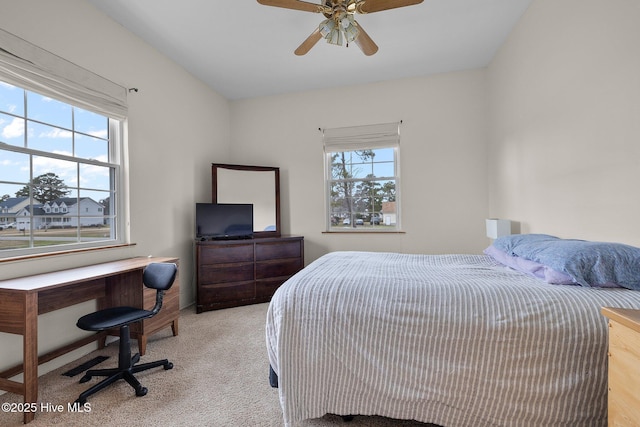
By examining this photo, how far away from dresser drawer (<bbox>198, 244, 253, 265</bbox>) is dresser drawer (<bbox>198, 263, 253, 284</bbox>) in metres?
0.07

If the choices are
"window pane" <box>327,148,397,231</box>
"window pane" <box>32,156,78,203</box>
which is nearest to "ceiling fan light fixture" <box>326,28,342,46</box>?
"window pane" <box>327,148,397,231</box>

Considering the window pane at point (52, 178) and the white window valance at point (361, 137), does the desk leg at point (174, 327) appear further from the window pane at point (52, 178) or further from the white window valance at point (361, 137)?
the white window valance at point (361, 137)

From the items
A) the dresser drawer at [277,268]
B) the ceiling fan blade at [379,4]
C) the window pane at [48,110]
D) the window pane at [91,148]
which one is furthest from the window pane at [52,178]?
the ceiling fan blade at [379,4]

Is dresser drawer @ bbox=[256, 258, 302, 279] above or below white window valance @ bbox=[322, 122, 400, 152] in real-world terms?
below

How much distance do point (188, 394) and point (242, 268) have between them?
1837 millimetres

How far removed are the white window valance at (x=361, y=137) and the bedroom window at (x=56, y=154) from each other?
2.56m

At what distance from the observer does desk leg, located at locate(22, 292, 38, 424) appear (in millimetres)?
1605

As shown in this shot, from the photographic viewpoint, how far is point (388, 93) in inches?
156

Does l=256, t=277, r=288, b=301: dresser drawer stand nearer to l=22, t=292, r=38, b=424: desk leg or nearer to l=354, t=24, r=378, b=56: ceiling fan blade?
l=22, t=292, r=38, b=424: desk leg

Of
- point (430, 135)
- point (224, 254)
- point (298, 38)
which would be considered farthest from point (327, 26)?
point (224, 254)

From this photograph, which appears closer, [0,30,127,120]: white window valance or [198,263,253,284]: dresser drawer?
[0,30,127,120]: white window valance

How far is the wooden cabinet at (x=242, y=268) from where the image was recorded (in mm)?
3408

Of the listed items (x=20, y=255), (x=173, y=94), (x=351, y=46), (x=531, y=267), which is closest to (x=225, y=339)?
(x=20, y=255)

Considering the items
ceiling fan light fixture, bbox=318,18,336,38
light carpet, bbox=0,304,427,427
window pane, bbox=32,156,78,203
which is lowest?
light carpet, bbox=0,304,427,427
